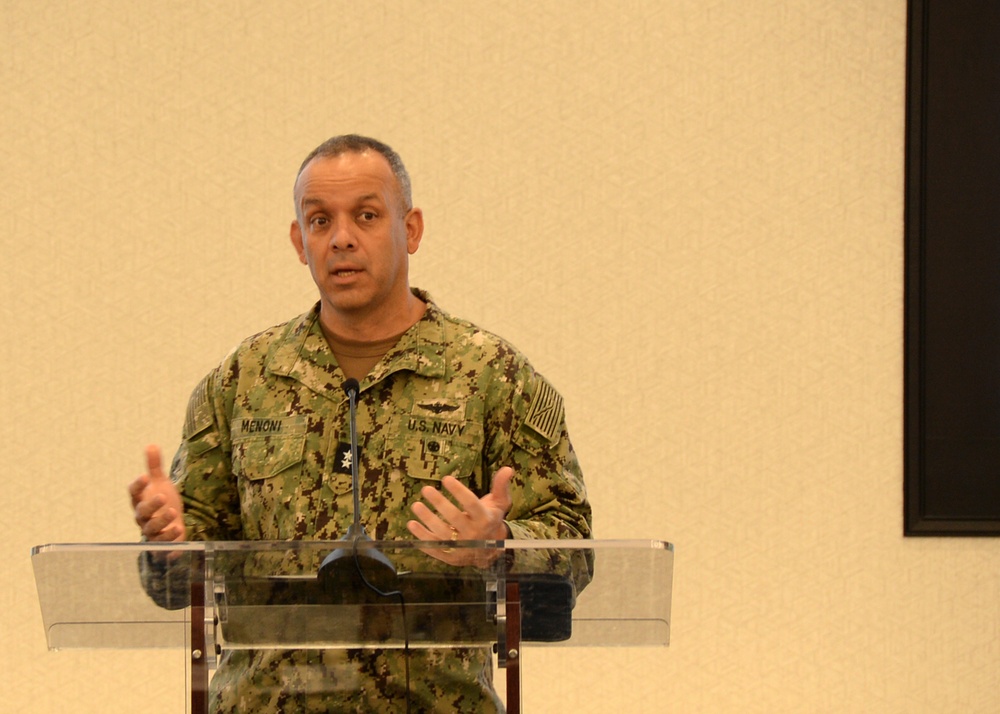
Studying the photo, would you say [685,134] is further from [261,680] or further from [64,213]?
[261,680]

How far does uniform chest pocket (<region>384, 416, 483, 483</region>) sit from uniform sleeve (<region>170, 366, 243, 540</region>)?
1.00ft

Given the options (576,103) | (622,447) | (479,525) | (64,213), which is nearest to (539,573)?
(479,525)

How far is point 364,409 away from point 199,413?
30cm

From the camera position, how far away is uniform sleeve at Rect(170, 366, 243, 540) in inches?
86.6

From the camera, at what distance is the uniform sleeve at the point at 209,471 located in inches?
86.6

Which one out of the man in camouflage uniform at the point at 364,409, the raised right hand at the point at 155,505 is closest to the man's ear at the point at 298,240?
the man in camouflage uniform at the point at 364,409

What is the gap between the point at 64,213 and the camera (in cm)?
345

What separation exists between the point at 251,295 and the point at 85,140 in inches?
24.1

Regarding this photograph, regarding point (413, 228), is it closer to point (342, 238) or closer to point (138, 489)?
point (342, 238)

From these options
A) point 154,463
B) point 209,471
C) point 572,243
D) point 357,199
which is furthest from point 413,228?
point 572,243

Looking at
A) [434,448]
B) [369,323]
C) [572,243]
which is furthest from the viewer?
[572,243]

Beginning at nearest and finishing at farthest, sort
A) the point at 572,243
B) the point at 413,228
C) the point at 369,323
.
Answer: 1. the point at 369,323
2. the point at 413,228
3. the point at 572,243

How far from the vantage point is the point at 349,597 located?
1.56 m

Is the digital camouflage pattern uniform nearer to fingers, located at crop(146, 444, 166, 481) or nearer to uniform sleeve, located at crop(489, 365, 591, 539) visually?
uniform sleeve, located at crop(489, 365, 591, 539)
